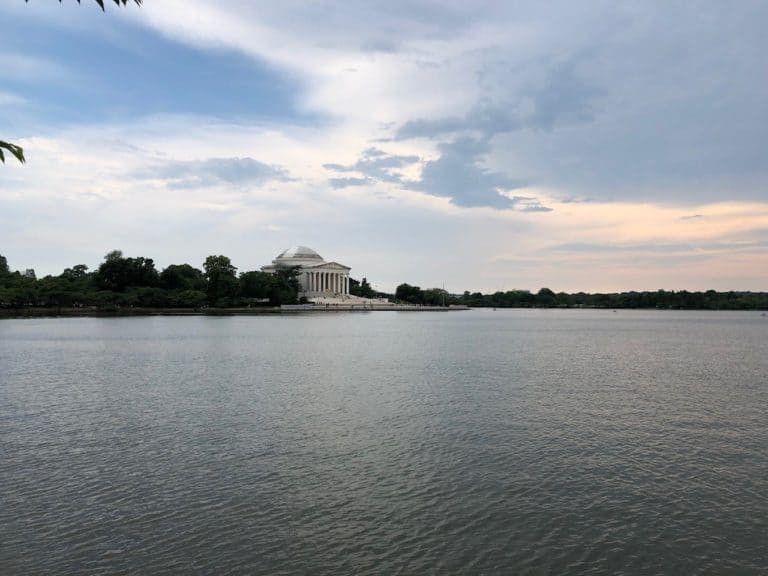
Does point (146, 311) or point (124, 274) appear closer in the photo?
point (146, 311)

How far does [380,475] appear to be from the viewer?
16.2 metres

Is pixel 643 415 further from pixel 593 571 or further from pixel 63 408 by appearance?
pixel 63 408

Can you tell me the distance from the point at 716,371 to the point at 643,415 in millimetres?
19105

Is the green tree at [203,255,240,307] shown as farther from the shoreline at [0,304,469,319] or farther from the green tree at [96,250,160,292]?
the green tree at [96,250,160,292]

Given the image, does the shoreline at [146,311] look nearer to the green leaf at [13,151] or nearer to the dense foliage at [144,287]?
the dense foliage at [144,287]

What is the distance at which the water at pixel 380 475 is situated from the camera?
11.6 m

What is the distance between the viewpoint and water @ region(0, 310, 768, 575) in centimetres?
1162

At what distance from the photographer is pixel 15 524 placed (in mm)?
12734

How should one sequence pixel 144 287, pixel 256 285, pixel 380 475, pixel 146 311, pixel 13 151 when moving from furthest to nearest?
pixel 256 285 → pixel 144 287 → pixel 146 311 → pixel 380 475 → pixel 13 151

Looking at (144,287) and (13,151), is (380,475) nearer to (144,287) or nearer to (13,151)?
(13,151)

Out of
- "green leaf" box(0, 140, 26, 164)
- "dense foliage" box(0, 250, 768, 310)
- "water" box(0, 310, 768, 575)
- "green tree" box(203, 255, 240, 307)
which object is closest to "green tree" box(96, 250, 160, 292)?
"dense foliage" box(0, 250, 768, 310)

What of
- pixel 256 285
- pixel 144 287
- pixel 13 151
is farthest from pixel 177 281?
pixel 13 151

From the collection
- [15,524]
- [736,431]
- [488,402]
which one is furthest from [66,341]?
[736,431]

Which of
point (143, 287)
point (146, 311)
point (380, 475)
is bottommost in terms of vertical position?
point (380, 475)
